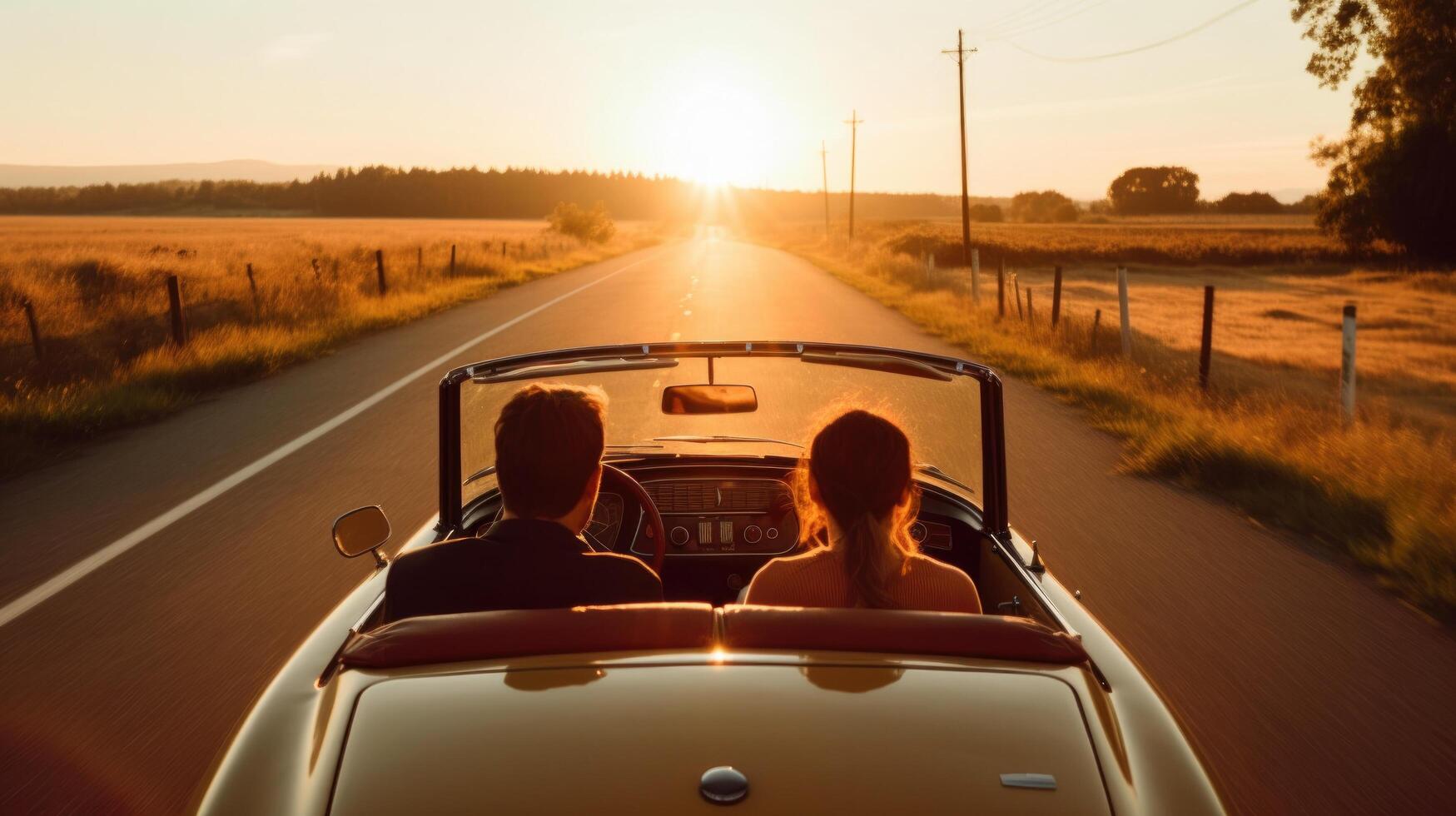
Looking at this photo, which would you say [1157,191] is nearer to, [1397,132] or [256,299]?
[1397,132]

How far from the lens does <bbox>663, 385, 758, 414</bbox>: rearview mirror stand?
143 inches

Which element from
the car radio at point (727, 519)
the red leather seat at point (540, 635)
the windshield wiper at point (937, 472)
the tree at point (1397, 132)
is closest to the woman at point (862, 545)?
the red leather seat at point (540, 635)

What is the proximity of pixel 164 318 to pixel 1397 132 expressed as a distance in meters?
42.1

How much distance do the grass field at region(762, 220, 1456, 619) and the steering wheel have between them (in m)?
4.16

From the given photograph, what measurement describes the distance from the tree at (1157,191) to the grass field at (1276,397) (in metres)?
125

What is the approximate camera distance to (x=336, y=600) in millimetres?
5922

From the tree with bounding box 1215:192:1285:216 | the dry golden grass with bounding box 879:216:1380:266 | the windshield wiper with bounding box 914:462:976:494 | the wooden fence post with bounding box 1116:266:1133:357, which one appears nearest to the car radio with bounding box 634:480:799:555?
the windshield wiper with bounding box 914:462:976:494

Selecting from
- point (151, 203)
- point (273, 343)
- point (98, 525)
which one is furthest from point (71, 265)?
point (151, 203)

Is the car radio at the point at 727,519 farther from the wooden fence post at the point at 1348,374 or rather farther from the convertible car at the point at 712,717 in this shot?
the wooden fence post at the point at 1348,374

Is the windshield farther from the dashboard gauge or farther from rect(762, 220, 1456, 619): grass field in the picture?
rect(762, 220, 1456, 619): grass field

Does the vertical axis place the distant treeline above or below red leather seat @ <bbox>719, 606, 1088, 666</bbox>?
above

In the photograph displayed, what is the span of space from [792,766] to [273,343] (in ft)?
54.5

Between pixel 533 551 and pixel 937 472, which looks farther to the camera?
pixel 937 472

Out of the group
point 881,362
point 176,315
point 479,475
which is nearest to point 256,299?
point 176,315
